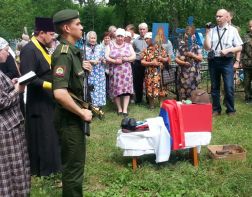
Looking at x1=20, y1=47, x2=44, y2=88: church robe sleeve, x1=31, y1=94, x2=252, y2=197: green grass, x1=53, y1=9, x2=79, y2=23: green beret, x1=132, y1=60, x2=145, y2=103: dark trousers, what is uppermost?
x1=53, y1=9, x2=79, y2=23: green beret

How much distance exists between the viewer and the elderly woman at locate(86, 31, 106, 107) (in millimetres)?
8289

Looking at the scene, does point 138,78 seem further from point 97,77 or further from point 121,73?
point 97,77

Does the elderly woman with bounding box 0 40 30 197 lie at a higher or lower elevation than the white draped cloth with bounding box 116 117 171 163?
higher

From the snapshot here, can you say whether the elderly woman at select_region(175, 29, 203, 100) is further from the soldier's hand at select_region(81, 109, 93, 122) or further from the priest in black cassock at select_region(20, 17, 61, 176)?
the soldier's hand at select_region(81, 109, 93, 122)

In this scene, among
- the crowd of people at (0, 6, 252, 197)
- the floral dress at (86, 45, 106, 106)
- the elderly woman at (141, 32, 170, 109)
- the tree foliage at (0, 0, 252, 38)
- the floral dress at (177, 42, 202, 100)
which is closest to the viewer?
the crowd of people at (0, 6, 252, 197)

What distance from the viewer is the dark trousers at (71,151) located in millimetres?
3699

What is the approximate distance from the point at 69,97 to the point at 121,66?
5017 mm

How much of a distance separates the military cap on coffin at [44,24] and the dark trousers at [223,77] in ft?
12.6

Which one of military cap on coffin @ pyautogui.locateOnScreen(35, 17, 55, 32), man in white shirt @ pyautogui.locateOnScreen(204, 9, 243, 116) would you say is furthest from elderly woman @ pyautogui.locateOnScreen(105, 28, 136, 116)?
military cap on coffin @ pyautogui.locateOnScreen(35, 17, 55, 32)

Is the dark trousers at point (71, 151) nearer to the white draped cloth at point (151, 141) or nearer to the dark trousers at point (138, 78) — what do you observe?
the white draped cloth at point (151, 141)

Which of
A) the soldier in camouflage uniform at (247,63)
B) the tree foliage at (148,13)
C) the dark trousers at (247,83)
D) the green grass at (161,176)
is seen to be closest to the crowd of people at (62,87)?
the green grass at (161,176)

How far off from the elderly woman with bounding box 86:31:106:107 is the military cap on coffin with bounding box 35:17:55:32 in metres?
3.54

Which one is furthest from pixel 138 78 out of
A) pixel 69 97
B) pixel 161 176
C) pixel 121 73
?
pixel 69 97

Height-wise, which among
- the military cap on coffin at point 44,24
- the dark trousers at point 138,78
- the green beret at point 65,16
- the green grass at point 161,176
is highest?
the green beret at point 65,16
